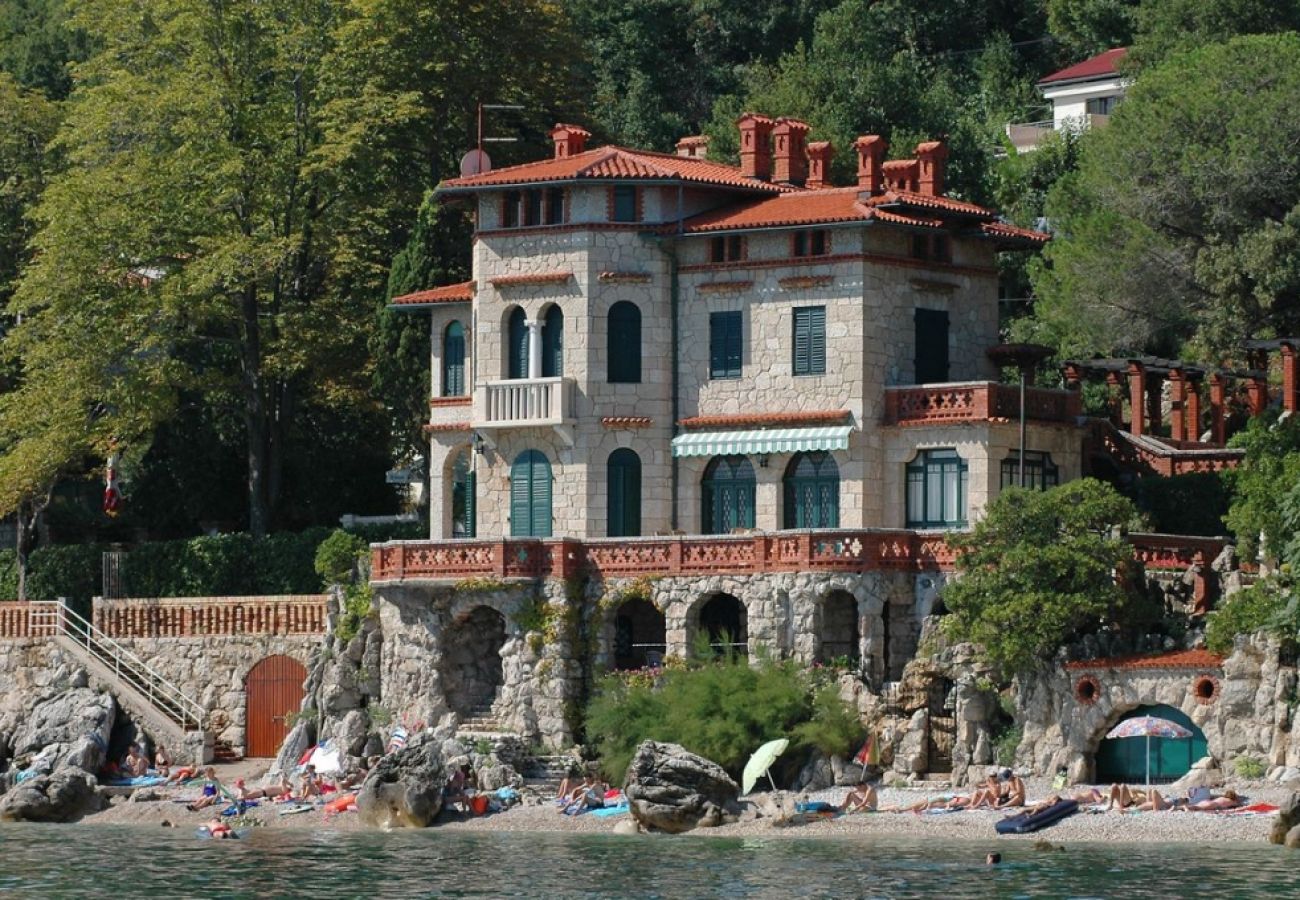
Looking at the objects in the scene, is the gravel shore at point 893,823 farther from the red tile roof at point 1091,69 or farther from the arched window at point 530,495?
the red tile roof at point 1091,69

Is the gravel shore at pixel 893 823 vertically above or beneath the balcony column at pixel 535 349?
beneath

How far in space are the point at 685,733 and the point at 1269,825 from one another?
12115mm

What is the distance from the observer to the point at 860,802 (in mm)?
61938

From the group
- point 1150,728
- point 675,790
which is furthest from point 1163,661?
point 675,790

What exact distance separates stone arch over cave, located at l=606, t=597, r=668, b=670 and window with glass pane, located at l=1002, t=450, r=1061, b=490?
7811 mm

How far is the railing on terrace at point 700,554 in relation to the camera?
6519cm

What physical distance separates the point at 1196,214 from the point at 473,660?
18.5m

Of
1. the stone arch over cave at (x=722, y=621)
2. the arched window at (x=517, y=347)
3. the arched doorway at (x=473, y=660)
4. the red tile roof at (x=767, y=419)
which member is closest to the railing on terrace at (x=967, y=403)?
the red tile roof at (x=767, y=419)

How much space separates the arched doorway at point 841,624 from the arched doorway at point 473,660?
7.12 metres

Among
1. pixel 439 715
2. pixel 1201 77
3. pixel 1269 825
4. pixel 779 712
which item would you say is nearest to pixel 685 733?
pixel 779 712

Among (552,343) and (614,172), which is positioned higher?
(614,172)

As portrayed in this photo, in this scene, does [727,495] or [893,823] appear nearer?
[893,823]

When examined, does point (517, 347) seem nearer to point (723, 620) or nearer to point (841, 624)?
point (723, 620)

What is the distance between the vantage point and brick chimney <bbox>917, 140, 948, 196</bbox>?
73.1 metres
